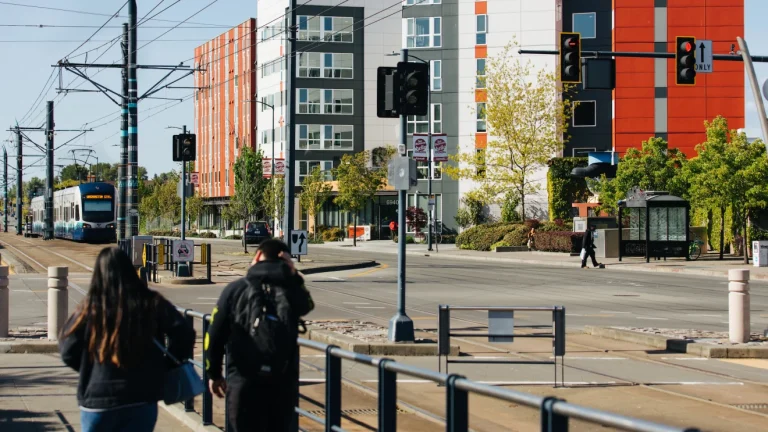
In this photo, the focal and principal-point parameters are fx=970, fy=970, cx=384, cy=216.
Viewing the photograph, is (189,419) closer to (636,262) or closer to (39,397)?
(39,397)

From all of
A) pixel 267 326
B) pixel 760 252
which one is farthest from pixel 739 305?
pixel 760 252

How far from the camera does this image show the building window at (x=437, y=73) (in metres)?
72.7

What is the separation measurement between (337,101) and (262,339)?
255 feet

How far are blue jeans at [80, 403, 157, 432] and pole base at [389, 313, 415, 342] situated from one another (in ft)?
29.7

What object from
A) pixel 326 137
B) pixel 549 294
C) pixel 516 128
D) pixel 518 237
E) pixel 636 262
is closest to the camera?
pixel 549 294

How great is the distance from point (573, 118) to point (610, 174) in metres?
10.5

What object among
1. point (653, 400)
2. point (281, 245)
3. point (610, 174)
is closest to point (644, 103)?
point (610, 174)

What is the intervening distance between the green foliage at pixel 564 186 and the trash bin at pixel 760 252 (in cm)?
2727

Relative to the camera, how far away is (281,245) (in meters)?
5.88

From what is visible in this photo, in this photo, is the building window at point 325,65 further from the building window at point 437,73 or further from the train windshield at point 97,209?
the train windshield at point 97,209

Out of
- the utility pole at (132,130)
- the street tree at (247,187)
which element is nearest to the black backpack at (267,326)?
the utility pole at (132,130)

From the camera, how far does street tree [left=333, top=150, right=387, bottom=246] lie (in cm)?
7181

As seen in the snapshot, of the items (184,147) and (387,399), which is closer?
(387,399)

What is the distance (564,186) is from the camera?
6372 cm
